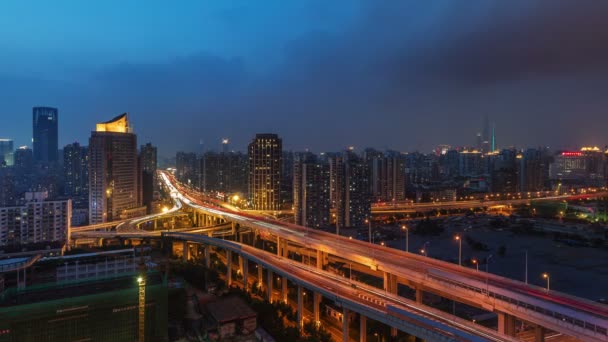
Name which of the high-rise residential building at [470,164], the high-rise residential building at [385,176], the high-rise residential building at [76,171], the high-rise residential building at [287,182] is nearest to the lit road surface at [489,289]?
the high-rise residential building at [287,182]

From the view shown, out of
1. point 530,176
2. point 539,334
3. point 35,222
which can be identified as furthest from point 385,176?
point 539,334

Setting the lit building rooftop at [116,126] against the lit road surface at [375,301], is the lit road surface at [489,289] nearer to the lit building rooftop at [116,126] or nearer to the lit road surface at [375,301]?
the lit road surface at [375,301]

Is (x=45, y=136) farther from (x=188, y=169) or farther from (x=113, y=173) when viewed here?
(x=113, y=173)

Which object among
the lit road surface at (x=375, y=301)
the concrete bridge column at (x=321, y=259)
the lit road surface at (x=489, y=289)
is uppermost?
the lit road surface at (x=489, y=289)

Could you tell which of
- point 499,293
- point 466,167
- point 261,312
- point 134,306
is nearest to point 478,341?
point 499,293

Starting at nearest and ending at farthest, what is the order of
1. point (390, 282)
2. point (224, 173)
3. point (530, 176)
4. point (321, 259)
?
point (390, 282) < point (321, 259) < point (530, 176) < point (224, 173)
